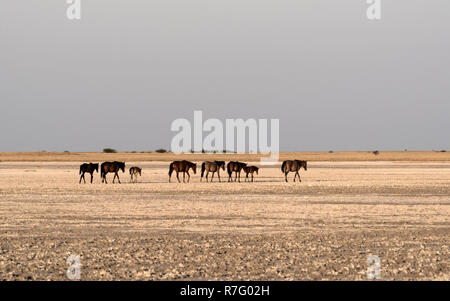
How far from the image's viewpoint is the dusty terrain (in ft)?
37.4

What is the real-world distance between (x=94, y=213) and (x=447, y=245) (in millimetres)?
11214

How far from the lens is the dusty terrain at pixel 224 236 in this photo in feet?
37.4

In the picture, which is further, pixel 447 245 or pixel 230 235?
pixel 230 235

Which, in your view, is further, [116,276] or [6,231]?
[6,231]

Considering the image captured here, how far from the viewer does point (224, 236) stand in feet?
51.9

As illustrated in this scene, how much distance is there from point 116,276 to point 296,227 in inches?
307

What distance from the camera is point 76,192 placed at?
3144 cm

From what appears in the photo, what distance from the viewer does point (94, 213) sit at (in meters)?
21.5
